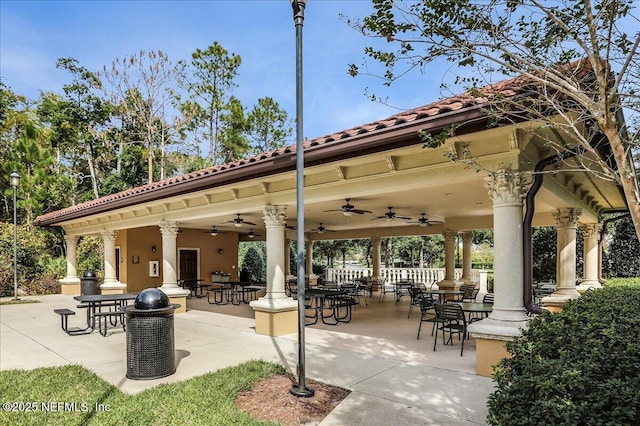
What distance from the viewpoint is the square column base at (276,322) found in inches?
304

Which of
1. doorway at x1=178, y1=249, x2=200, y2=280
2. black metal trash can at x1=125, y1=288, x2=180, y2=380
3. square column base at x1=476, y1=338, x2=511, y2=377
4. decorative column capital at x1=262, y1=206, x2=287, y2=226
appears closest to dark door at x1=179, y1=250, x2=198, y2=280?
doorway at x1=178, y1=249, x2=200, y2=280

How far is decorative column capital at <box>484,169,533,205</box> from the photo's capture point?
4.83 meters

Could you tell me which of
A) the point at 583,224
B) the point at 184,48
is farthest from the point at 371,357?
the point at 184,48

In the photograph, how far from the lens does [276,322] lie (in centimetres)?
773

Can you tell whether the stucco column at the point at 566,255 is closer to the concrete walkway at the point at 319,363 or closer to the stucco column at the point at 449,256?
the concrete walkway at the point at 319,363

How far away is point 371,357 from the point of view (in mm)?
6008

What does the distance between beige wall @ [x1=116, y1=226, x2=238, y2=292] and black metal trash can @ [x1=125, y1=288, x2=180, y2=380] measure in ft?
37.0

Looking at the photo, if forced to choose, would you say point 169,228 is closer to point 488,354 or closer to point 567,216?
point 488,354

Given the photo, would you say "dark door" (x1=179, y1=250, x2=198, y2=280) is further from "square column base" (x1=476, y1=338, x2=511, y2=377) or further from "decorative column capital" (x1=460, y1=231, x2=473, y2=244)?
"square column base" (x1=476, y1=338, x2=511, y2=377)

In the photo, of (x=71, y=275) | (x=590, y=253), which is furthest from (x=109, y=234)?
(x=590, y=253)

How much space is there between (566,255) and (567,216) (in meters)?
0.94

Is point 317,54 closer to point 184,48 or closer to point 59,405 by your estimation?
point 59,405

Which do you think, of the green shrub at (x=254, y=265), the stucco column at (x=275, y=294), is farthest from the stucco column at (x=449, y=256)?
the green shrub at (x=254, y=265)

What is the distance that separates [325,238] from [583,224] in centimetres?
1062
